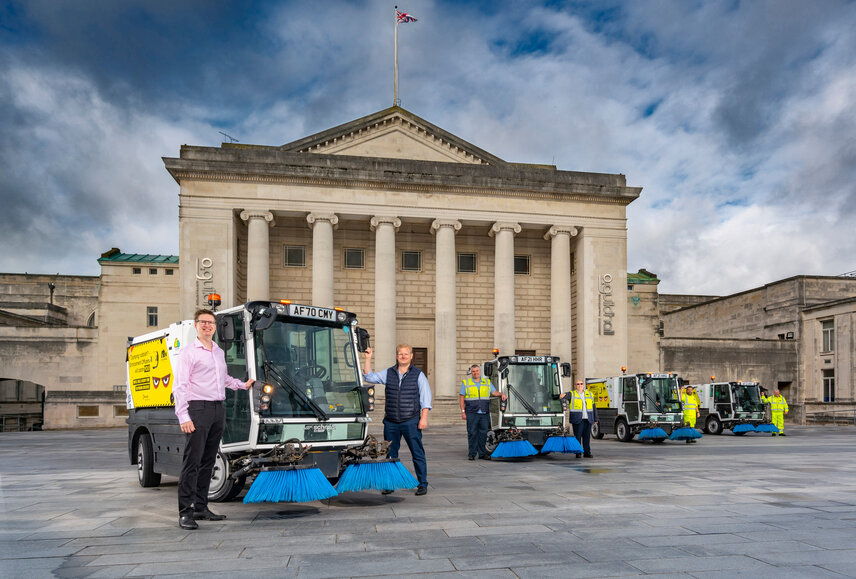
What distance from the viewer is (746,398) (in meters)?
28.3

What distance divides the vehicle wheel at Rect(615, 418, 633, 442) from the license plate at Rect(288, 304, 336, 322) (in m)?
16.2

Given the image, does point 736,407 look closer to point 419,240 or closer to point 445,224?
point 445,224

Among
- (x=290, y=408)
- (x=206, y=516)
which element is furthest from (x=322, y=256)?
(x=206, y=516)

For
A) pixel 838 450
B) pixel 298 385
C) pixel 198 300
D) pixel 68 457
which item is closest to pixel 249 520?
pixel 298 385

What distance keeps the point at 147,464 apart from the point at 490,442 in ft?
27.1

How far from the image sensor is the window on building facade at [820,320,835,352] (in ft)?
131

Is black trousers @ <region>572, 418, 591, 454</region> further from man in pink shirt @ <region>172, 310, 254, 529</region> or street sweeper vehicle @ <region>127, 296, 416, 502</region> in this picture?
man in pink shirt @ <region>172, 310, 254, 529</region>

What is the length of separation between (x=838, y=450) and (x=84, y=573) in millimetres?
19322

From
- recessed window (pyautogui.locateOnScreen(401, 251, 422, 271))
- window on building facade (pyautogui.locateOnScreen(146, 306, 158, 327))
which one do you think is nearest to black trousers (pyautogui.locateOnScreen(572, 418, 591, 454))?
recessed window (pyautogui.locateOnScreen(401, 251, 422, 271))

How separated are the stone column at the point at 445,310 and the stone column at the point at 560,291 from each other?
538 cm

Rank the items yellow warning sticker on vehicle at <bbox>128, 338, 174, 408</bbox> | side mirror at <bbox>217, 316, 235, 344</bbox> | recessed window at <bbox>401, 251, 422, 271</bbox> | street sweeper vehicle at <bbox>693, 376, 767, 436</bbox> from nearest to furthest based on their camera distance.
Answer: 1. side mirror at <bbox>217, 316, 235, 344</bbox>
2. yellow warning sticker on vehicle at <bbox>128, 338, 174, 408</bbox>
3. street sweeper vehicle at <bbox>693, 376, 767, 436</bbox>
4. recessed window at <bbox>401, 251, 422, 271</bbox>

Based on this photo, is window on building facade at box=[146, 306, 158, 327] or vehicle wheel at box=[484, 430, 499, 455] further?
window on building facade at box=[146, 306, 158, 327]

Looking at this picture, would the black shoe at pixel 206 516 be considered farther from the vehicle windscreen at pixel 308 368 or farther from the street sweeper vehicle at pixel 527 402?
the street sweeper vehicle at pixel 527 402

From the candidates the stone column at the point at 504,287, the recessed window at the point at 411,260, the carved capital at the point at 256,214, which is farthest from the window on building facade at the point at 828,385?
the carved capital at the point at 256,214
